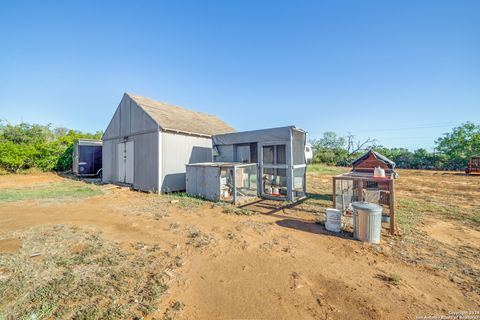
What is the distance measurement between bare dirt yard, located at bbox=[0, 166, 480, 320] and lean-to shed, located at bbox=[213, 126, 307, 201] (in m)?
2.38

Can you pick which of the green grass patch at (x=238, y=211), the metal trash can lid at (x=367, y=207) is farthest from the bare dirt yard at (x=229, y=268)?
the metal trash can lid at (x=367, y=207)

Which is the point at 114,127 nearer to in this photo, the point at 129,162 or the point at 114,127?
the point at 114,127

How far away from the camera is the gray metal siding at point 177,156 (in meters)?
10.1

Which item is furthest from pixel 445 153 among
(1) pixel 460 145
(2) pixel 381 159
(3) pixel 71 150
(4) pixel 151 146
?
(3) pixel 71 150

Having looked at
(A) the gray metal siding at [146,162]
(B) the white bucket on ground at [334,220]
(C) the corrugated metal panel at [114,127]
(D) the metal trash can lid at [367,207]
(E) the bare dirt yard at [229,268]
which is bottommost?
(E) the bare dirt yard at [229,268]

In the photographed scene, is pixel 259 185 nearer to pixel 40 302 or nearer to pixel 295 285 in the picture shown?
pixel 295 285

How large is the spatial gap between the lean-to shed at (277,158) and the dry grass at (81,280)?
5.76 meters

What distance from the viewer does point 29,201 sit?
8.05 metres

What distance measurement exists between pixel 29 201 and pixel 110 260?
7.85m

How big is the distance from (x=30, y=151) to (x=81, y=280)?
22.4 m

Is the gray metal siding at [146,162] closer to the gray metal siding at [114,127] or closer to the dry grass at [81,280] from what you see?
the gray metal siding at [114,127]

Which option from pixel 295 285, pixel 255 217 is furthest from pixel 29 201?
pixel 295 285

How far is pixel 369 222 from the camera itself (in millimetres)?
4352

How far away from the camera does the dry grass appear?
2.36 meters
